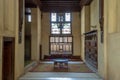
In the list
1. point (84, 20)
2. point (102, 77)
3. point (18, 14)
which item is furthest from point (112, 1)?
point (84, 20)

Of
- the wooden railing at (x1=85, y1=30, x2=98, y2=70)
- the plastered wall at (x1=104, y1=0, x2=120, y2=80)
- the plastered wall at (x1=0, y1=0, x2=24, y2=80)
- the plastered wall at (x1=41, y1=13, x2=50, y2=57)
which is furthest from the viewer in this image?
the plastered wall at (x1=41, y1=13, x2=50, y2=57)

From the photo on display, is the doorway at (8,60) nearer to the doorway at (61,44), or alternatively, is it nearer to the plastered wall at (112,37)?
the plastered wall at (112,37)

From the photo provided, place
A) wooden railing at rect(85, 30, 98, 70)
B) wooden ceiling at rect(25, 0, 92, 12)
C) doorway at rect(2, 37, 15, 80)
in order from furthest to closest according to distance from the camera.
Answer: wooden ceiling at rect(25, 0, 92, 12)
wooden railing at rect(85, 30, 98, 70)
doorway at rect(2, 37, 15, 80)

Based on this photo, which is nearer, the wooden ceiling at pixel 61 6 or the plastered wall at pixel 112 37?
the plastered wall at pixel 112 37

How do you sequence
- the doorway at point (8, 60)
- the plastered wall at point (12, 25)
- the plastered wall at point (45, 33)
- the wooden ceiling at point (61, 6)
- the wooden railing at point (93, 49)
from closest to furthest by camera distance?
the plastered wall at point (12, 25), the doorway at point (8, 60), the wooden railing at point (93, 49), the wooden ceiling at point (61, 6), the plastered wall at point (45, 33)

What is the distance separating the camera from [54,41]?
53.5 ft

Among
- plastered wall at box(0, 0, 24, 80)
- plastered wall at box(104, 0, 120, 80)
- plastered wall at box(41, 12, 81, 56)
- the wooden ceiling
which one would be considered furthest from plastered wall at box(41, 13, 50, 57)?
plastered wall at box(104, 0, 120, 80)

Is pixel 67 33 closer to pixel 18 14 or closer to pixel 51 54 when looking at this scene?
pixel 51 54

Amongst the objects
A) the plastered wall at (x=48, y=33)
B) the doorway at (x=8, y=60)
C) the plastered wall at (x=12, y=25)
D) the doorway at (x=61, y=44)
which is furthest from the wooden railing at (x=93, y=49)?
the doorway at (x=61, y=44)

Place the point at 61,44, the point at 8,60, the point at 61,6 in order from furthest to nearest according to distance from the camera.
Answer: the point at 61,44
the point at 61,6
the point at 8,60

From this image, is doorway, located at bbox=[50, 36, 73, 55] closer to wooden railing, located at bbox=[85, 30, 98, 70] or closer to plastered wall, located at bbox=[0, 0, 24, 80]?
wooden railing, located at bbox=[85, 30, 98, 70]

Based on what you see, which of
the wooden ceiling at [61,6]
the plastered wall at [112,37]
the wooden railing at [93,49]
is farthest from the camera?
the wooden ceiling at [61,6]

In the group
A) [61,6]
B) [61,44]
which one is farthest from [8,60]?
[61,44]

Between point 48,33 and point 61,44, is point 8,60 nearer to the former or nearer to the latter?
point 48,33
